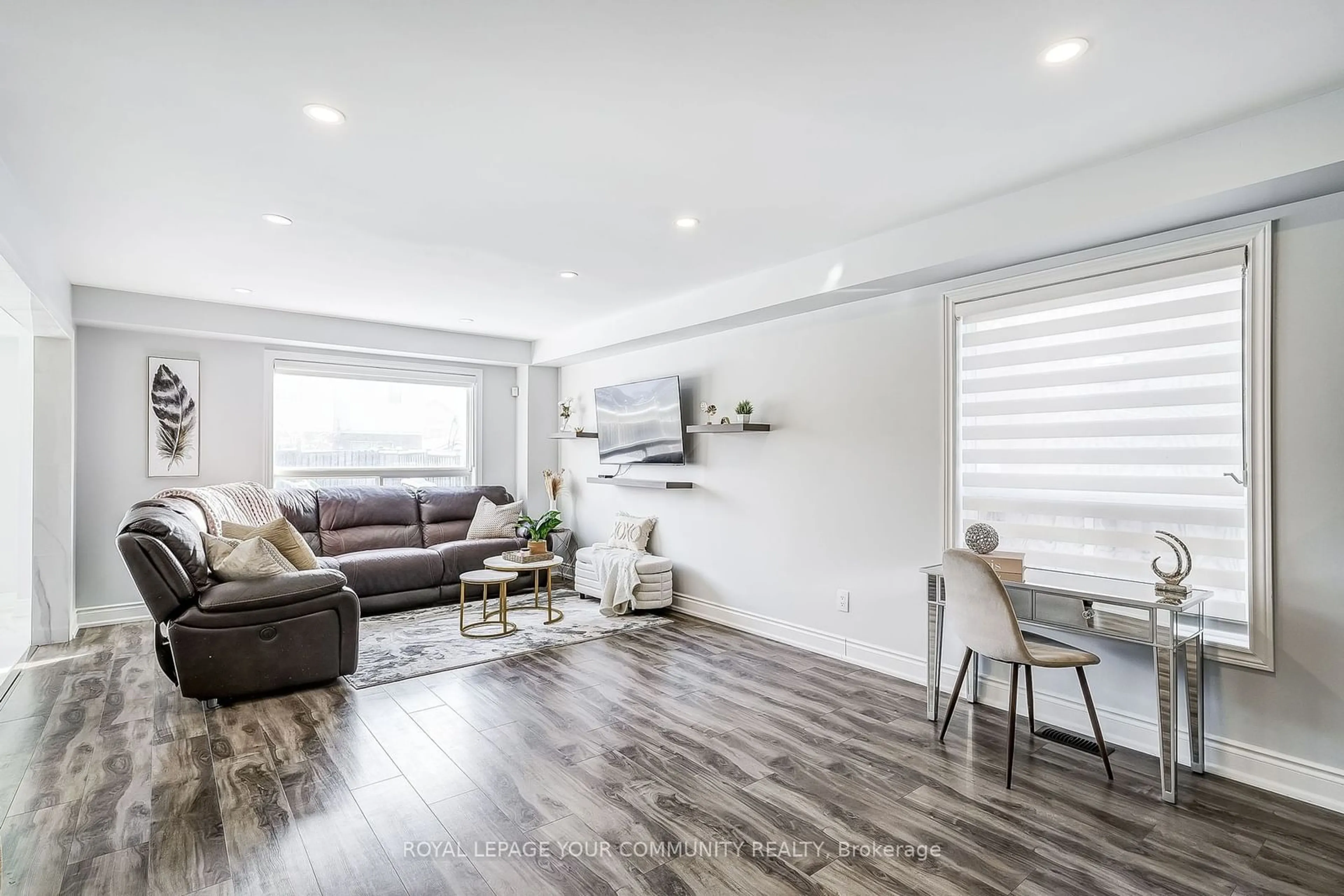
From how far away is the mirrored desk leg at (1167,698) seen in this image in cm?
238

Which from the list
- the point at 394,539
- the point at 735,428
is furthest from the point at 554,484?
the point at 735,428

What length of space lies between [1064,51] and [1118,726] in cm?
276

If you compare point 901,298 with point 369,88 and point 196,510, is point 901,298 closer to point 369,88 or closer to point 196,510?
point 369,88

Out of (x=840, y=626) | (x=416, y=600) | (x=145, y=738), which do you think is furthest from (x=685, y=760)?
(x=416, y=600)

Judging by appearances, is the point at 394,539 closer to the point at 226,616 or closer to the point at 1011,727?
the point at 226,616

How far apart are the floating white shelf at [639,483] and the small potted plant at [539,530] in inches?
24.3

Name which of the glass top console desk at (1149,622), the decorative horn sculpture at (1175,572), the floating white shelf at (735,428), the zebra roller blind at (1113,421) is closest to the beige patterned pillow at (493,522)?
the floating white shelf at (735,428)

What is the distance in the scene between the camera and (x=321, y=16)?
1.77 meters

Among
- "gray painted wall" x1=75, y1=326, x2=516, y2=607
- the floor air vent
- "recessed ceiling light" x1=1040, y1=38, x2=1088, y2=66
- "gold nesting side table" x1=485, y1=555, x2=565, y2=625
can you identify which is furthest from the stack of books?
"recessed ceiling light" x1=1040, y1=38, x2=1088, y2=66

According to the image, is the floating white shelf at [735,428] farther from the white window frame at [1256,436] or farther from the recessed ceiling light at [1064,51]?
the recessed ceiling light at [1064,51]

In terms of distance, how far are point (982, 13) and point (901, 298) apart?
207 centimetres

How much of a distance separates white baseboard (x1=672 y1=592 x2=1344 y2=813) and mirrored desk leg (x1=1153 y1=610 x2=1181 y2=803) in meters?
0.30

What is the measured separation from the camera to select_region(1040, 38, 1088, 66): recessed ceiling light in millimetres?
1875

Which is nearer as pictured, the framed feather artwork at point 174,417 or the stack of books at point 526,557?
the stack of books at point 526,557
